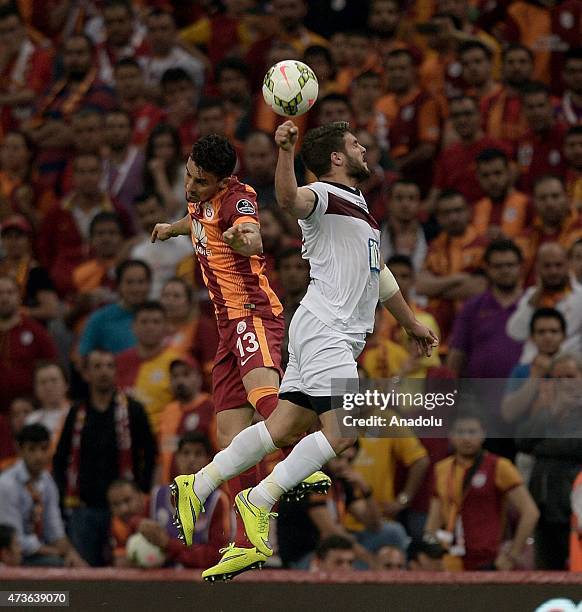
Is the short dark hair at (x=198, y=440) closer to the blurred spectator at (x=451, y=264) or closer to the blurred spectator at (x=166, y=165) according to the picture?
the blurred spectator at (x=451, y=264)

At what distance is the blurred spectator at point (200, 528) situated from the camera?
10.5m

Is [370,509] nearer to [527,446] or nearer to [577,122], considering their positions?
[527,446]

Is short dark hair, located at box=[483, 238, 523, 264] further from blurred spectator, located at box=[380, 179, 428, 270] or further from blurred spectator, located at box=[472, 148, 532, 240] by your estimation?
blurred spectator, located at box=[380, 179, 428, 270]

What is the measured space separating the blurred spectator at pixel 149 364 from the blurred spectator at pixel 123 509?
2.41 ft

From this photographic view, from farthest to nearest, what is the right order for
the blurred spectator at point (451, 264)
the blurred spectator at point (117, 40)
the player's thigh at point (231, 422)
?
the blurred spectator at point (117, 40)
the blurred spectator at point (451, 264)
the player's thigh at point (231, 422)

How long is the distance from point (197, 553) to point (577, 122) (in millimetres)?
5385

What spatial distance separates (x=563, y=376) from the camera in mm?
10570

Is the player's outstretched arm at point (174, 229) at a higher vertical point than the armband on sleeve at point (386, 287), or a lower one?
higher

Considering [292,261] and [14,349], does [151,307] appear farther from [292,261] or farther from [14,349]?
[14,349]

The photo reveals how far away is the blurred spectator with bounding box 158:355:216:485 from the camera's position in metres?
11.4

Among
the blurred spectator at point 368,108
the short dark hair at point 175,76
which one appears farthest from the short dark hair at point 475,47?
the short dark hair at point 175,76

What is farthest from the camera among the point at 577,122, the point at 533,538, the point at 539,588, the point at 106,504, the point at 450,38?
the point at 450,38

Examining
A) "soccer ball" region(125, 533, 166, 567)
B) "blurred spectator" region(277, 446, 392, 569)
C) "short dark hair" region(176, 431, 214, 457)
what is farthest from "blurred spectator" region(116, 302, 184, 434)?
"blurred spectator" region(277, 446, 392, 569)

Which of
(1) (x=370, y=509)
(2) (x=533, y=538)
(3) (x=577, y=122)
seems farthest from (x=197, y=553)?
(3) (x=577, y=122)
